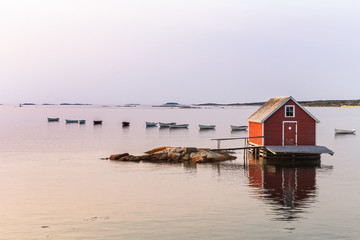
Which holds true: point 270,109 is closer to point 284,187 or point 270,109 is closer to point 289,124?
point 289,124

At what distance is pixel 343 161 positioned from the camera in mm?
50062

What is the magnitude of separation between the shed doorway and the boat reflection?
3.70 m

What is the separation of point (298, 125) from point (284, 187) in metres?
14.2

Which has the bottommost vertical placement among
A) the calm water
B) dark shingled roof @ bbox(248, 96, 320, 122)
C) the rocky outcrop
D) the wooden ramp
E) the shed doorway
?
the calm water

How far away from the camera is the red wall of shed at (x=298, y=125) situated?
45219 mm

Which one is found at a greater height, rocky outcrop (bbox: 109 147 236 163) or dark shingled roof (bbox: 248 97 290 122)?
dark shingled roof (bbox: 248 97 290 122)

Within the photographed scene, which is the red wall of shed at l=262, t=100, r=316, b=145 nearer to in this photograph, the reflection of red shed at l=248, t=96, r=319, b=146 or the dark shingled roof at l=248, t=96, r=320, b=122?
the reflection of red shed at l=248, t=96, r=319, b=146

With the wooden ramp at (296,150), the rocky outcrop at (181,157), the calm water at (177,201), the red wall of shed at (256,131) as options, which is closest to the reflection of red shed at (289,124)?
the wooden ramp at (296,150)

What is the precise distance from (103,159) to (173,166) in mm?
10592

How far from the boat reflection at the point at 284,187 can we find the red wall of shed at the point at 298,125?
11.7 feet

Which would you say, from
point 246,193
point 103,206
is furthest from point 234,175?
point 103,206

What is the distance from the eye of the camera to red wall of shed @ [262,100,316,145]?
148 feet

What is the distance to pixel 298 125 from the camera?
148ft

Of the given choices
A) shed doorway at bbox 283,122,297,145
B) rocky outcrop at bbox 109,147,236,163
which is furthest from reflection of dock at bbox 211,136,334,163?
rocky outcrop at bbox 109,147,236,163
